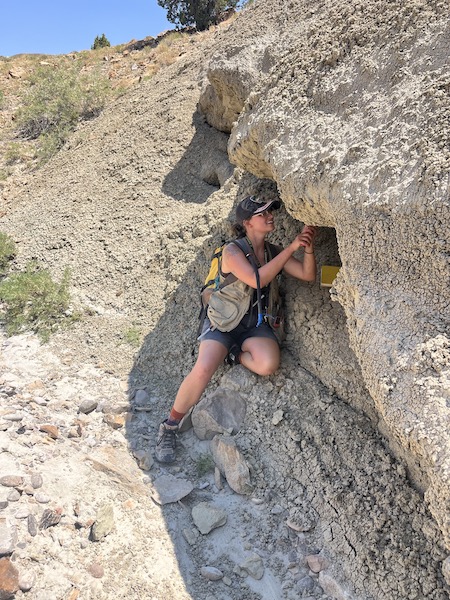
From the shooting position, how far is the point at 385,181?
2184 mm

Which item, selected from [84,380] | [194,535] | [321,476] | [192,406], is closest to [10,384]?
[84,380]

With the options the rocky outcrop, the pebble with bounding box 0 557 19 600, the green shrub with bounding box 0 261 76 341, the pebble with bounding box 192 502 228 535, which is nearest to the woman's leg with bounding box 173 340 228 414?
the pebble with bounding box 192 502 228 535

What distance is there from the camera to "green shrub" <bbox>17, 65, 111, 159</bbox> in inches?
353

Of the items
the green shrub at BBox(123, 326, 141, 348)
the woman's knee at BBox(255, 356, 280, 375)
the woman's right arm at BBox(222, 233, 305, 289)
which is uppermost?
the woman's right arm at BBox(222, 233, 305, 289)

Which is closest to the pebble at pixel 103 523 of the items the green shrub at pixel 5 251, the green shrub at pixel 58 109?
the green shrub at pixel 5 251

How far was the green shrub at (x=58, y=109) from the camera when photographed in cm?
897

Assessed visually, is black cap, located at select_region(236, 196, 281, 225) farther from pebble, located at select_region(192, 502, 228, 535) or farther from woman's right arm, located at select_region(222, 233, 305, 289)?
pebble, located at select_region(192, 502, 228, 535)

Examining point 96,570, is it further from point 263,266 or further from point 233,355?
point 263,266

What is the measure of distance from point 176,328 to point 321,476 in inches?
67.5

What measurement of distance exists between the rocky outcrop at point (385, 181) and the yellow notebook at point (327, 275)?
1.39 feet

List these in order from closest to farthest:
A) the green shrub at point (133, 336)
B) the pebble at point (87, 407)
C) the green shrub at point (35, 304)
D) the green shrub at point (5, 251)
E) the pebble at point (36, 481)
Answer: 1. the pebble at point (36, 481)
2. the pebble at point (87, 407)
3. the green shrub at point (133, 336)
4. the green shrub at point (35, 304)
5. the green shrub at point (5, 251)

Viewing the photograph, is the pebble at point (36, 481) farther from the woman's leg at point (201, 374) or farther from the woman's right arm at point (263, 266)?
the woman's right arm at point (263, 266)

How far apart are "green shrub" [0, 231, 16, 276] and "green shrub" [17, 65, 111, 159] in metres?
3.36

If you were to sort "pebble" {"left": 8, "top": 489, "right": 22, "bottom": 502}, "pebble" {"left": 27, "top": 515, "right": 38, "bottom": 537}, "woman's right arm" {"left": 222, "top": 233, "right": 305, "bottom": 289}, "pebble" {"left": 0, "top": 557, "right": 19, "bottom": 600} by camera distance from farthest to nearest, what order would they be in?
"woman's right arm" {"left": 222, "top": 233, "right": 305, "bottom": 289} < "pebble" {"left": 8, "top": 489, "right": 22, "bottom": 502} < "pebble" {"left": 27, "top": 515, "right": 38, "bottom": 537} < "pebble" {"left": 0, "top": 557, "right": 19, "bottom": 600}
